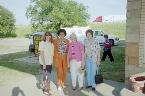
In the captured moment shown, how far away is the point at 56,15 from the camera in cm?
4388

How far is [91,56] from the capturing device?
9500 millimetres

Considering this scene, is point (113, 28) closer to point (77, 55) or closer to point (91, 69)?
Answer: point (91, 69)

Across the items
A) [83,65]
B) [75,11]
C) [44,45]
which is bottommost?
[83,65]

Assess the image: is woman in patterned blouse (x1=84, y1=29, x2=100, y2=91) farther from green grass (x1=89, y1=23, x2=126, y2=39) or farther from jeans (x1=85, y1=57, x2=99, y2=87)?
green grass (x1=89, y1=23, x2=126, y2=39)

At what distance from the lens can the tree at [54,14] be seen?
4447 cm

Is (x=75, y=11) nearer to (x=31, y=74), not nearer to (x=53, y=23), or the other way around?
(x=53, y=23)

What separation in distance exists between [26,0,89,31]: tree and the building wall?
113 ft

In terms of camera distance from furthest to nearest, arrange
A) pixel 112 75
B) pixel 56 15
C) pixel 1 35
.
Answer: pixel 1 35 → pixel 56 15 → pixel 112 75

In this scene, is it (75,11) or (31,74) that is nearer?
(31,74)

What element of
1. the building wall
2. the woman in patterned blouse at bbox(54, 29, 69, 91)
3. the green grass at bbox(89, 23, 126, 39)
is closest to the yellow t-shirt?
the woman in patterned blouse at bbox(54, 29, 69, 91)

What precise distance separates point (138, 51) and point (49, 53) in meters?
2.61

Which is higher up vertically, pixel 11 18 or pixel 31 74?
pixel 11 18

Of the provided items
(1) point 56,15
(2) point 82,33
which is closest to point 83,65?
(2) point 82,33

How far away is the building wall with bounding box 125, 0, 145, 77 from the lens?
9.15 meters
